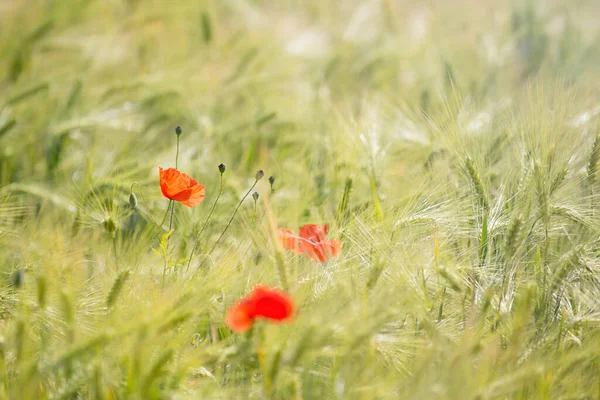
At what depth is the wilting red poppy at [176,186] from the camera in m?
1.29

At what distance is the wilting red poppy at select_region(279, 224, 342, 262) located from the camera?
4.16 ft

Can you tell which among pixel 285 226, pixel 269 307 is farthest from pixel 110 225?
pixel 269 307

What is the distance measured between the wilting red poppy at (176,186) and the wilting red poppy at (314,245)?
0.21 m

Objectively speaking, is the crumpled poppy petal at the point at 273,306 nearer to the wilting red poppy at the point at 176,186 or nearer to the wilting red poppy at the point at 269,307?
the wilting red poppy at the point at 269,307

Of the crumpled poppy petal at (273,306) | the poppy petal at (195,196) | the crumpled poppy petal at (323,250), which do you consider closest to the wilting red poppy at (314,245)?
the crumpled poppy petal at (323,250)

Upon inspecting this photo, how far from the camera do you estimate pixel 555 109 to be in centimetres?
147

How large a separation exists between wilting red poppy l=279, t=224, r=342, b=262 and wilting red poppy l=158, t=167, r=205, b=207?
206 millimetres

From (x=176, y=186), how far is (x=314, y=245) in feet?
1.00

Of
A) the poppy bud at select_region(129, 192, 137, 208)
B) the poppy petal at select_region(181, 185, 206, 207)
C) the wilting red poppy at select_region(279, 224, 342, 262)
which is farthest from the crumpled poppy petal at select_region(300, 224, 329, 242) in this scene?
the poppy bud at select_region(129, 192, 137, 208)

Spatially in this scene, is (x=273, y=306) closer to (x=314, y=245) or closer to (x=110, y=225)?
(x=314, y=245)

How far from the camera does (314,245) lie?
1270 mm

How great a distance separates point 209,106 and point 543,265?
57.9 inches

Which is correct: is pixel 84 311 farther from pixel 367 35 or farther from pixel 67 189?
pixel 367 35

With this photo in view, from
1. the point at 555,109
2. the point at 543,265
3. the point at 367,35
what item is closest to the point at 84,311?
the point at 543,265
